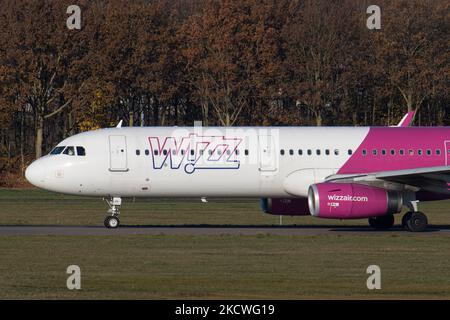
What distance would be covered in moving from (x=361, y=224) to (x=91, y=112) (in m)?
43.6

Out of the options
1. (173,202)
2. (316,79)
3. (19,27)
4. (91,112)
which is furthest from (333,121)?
(173,202)

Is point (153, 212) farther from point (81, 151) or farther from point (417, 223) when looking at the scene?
point (417, 223)

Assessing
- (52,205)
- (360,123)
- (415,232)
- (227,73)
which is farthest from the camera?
(360,123)

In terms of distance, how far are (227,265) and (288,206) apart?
12.3 meters

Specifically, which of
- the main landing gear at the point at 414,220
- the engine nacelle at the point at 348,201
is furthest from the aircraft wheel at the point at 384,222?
the engine nacelle at the point at 348,201

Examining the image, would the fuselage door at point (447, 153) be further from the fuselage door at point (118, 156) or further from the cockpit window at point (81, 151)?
the cockpit window at point (81, 151)

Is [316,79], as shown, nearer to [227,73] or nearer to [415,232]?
[227,73]

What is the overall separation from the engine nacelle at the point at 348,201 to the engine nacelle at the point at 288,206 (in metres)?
3.01

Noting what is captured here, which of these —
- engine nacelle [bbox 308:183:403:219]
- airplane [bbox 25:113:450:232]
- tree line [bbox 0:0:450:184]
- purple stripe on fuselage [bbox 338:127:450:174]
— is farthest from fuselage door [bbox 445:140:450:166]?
tree line [bbox 0:0:450:184]

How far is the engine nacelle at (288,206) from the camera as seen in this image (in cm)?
3769

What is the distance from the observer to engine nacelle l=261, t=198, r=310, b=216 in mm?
37688

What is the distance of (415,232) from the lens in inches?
1419

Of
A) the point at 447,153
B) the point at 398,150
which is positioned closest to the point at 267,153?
the point at 398,150
